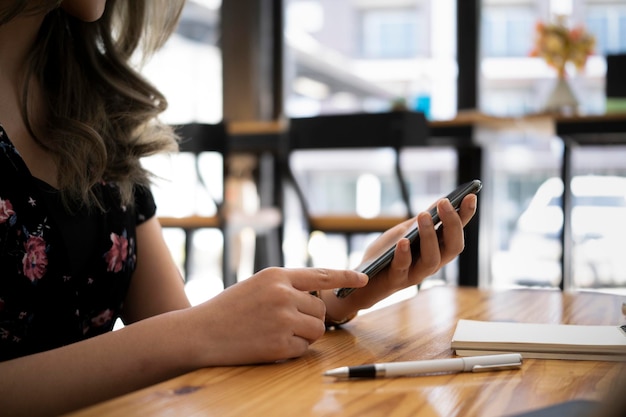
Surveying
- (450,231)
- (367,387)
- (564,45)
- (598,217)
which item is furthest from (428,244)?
(598,217)

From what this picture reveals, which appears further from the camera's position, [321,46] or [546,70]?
[321,46]

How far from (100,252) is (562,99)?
3.06 meters

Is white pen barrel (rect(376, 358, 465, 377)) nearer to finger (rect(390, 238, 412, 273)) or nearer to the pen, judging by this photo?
the pen

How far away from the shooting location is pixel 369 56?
4320mm

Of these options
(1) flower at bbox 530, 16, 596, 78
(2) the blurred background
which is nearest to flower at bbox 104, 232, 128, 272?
(2) the blurred background

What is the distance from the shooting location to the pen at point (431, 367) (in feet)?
2.04

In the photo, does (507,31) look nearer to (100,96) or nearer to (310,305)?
A: (100,96)

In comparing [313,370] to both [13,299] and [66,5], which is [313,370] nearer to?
[13,299]

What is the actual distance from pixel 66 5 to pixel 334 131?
247cm

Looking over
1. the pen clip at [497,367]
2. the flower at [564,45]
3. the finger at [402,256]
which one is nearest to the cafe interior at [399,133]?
the flower at [564,45]

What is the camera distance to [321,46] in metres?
4.46

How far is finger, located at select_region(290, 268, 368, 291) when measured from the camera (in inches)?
28.9

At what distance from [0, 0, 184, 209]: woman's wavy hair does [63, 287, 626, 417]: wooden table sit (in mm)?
406

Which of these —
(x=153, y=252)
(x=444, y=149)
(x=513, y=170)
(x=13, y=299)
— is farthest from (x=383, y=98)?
(x=13, y=299)
